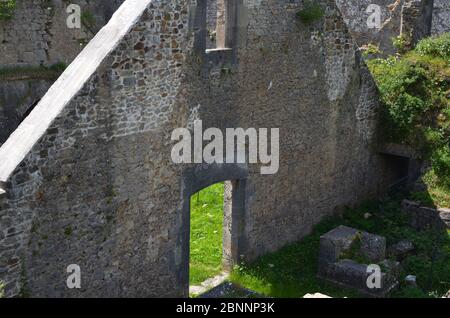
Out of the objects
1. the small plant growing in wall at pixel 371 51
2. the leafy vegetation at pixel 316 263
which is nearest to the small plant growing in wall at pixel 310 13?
the leafy vegetation at pixel 316 263

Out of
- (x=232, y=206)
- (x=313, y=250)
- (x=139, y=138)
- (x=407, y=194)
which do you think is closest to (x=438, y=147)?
(x=407, y=194)

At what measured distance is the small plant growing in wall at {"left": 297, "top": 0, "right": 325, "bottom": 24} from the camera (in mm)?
10883

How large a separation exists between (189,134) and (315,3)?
3.70 m

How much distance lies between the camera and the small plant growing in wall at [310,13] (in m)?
10.9

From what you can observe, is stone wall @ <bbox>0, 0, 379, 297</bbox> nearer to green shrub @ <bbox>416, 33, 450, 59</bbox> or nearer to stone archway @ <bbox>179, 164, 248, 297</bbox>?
stone archway @ <bbox>179, 164, 248, 297</bbox>

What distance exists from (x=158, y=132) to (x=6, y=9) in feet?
16.6

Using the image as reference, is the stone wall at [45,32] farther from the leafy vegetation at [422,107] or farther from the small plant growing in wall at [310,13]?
the leafy vegetation at [422,107]

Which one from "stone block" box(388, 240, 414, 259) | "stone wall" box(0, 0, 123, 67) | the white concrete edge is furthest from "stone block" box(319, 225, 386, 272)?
"stone wall" box(0, 0, 123, 67)

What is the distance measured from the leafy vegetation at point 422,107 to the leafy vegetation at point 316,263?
4.44ft

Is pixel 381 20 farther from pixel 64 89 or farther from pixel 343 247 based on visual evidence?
pixel 64 89

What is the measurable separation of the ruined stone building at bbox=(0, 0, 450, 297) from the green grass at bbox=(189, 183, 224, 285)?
518mm

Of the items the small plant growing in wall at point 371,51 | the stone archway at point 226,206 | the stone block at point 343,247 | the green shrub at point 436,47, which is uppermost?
the green shrub at point 436,47

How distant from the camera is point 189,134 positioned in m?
9.24
